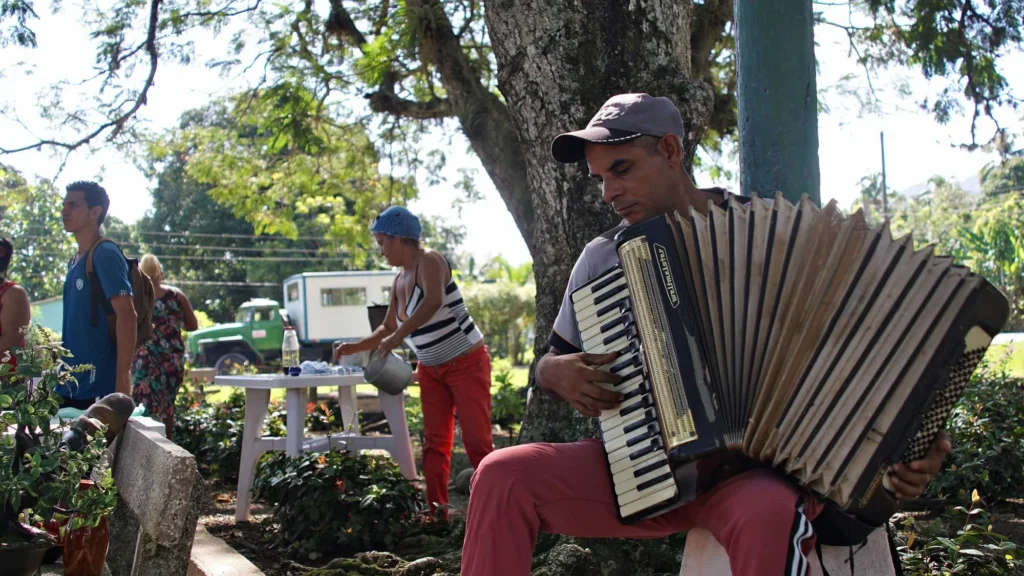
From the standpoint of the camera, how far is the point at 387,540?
4898 millimetres

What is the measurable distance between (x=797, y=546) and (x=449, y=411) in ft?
11.4

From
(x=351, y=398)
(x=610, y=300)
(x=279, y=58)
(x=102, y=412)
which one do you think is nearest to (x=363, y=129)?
(x=279, y=58)

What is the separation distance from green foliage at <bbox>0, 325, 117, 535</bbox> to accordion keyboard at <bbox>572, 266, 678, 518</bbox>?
1.44m

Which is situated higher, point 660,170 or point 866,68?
point 866,68

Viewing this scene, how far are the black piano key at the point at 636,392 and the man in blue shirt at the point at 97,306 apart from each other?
3.04 metres

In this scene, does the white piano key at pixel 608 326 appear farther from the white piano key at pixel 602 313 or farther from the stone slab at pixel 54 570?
the stone slab at pixel 54 570

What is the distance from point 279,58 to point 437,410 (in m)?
6.25

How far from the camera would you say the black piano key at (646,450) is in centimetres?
247

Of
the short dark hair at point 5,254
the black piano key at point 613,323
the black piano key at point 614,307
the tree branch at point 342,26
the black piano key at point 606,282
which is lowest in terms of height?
the black piano key at point 613,323

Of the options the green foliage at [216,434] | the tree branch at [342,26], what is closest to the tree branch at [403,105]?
the tree branch at [342,26]

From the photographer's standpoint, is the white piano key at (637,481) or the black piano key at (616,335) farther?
the black piano key at (616,335)

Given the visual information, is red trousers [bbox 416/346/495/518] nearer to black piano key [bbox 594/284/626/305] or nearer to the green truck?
black piano key [bbox 594/284/626/305]

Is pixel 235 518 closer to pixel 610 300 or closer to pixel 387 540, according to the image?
pixel 387 540

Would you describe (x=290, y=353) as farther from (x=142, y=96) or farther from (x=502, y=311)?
(x=502, y=311)
